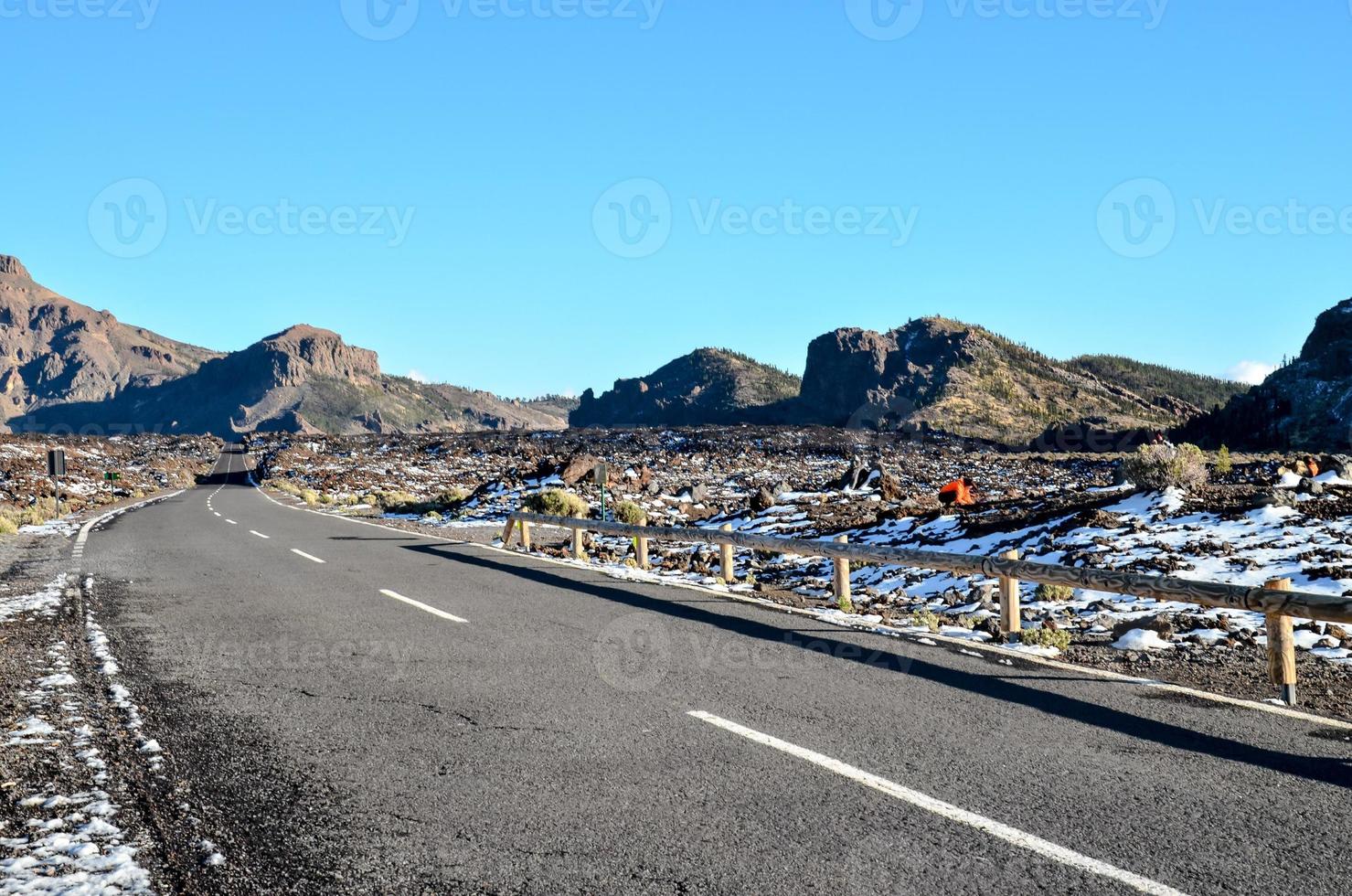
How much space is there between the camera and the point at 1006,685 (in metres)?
6.88

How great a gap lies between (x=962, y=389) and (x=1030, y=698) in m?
123

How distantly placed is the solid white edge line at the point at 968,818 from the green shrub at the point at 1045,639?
14.1ft

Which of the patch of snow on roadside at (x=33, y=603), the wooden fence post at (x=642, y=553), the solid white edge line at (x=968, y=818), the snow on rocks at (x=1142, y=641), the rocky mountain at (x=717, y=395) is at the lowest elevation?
the snow on rocks at (x=1142, y=641)

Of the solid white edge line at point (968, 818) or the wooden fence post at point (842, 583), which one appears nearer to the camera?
the solid white edge line at point (968, 818)

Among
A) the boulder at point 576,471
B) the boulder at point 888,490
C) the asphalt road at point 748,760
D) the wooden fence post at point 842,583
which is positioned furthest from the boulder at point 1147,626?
the boulder at point 576,471

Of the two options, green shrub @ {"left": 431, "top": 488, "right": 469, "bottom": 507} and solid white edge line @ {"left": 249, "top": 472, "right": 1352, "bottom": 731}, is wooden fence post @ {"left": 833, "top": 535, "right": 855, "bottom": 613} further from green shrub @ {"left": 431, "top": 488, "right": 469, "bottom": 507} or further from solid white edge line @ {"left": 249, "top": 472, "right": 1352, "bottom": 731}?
green shrub @ {"left": 431, "top": 488, "right": 469, "bottom": 507}

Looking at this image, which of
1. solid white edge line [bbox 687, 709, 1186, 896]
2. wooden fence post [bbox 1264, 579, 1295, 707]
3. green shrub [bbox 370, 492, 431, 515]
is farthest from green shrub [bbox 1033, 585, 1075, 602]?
green shrub [bbox 370, 492, 431, 515]

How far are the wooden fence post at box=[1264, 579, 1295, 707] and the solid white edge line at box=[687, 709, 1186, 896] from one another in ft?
12.4

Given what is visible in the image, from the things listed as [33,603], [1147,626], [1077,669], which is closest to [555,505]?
[33,603]

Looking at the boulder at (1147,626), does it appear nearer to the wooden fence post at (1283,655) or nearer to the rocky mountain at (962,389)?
the wooden fence post at (1283,655)

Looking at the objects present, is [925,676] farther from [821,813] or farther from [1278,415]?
[1278,415]

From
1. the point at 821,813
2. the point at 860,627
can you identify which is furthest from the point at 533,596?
the point at 821,813

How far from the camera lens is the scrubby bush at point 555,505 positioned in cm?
2588

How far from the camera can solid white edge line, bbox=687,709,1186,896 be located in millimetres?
3590
